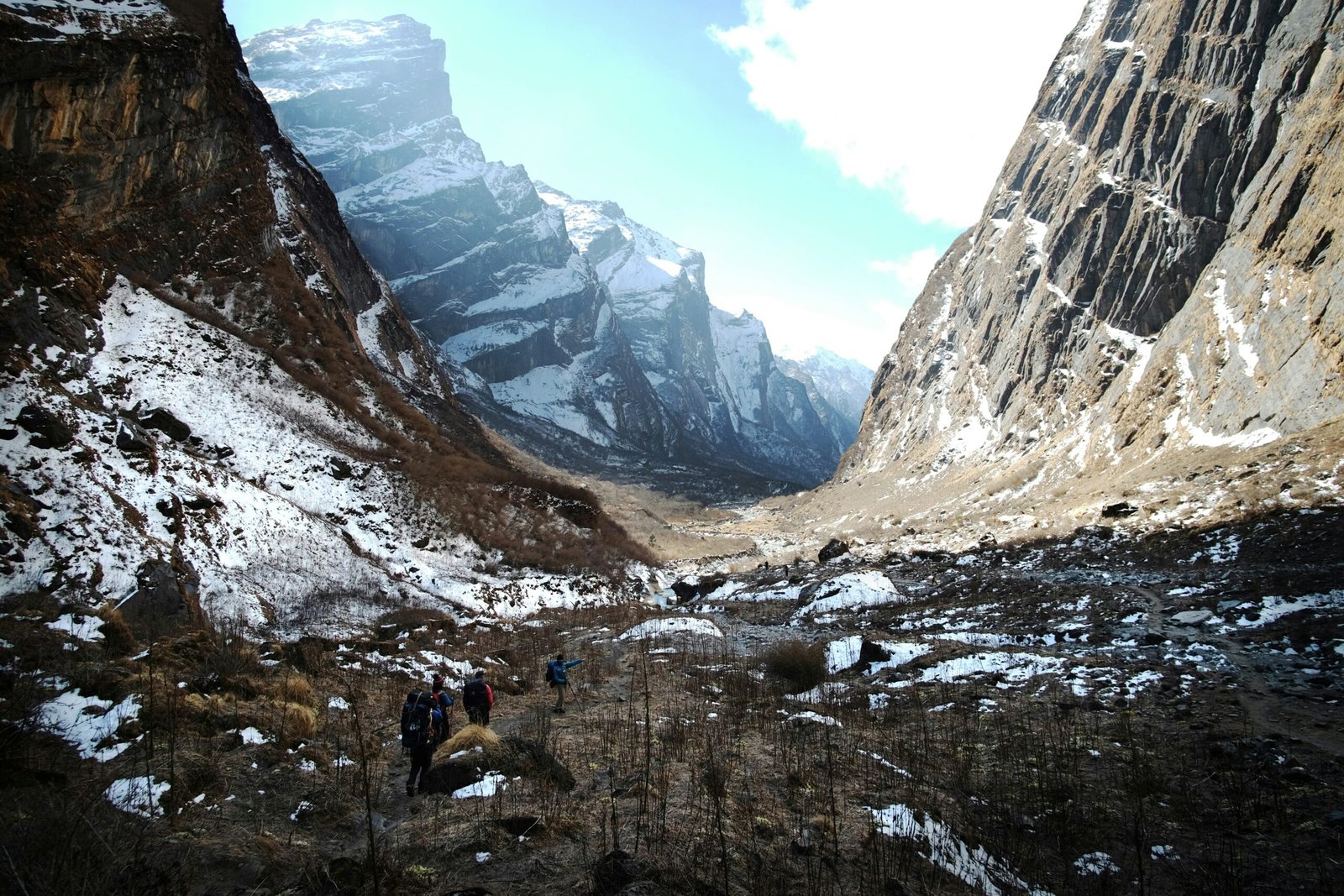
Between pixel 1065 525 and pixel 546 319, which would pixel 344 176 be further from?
pixel 1065 525

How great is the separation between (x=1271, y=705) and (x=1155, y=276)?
53.1 m

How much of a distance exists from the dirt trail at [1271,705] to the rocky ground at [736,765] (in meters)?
0.05

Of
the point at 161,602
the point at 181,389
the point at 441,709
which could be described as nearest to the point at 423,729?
the point at 441,709

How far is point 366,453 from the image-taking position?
29.6 metres

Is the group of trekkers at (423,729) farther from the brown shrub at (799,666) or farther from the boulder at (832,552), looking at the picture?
the boulder at (832,552)

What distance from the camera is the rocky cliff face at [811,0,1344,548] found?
34281mm

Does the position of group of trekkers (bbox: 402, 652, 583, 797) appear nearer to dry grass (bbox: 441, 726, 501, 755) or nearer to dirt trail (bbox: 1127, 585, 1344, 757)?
dry grass (bbox: 441, 726, 501, 755)

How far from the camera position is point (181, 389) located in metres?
24.6

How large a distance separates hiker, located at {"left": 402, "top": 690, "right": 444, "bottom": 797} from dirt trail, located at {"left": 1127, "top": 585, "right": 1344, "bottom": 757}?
396 inches

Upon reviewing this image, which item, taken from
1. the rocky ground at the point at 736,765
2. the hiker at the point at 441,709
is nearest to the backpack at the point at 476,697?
the hiker at the point at 441,709

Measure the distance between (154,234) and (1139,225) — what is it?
6664 cm

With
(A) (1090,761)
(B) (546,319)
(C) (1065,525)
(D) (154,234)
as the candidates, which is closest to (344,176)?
(B) (546,319)

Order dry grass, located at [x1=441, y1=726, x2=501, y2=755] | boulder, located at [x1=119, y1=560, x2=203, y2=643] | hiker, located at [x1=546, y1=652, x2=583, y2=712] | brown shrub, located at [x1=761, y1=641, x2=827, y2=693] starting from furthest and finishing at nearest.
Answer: brown shrub, located at [x1=761, y1=641, x2=827, y2=693]
boulder, located at [x1=119, y1=560, x2=203, y2=643]
hiker, located at [x1=546, y1=652, x2=583, y2=712]
dry grass, located at [x1=441, y1=726, x2=501, y2=755]

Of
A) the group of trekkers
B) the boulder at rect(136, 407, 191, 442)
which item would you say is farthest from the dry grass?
the boulder at rect(136, 407, 191, 442)
